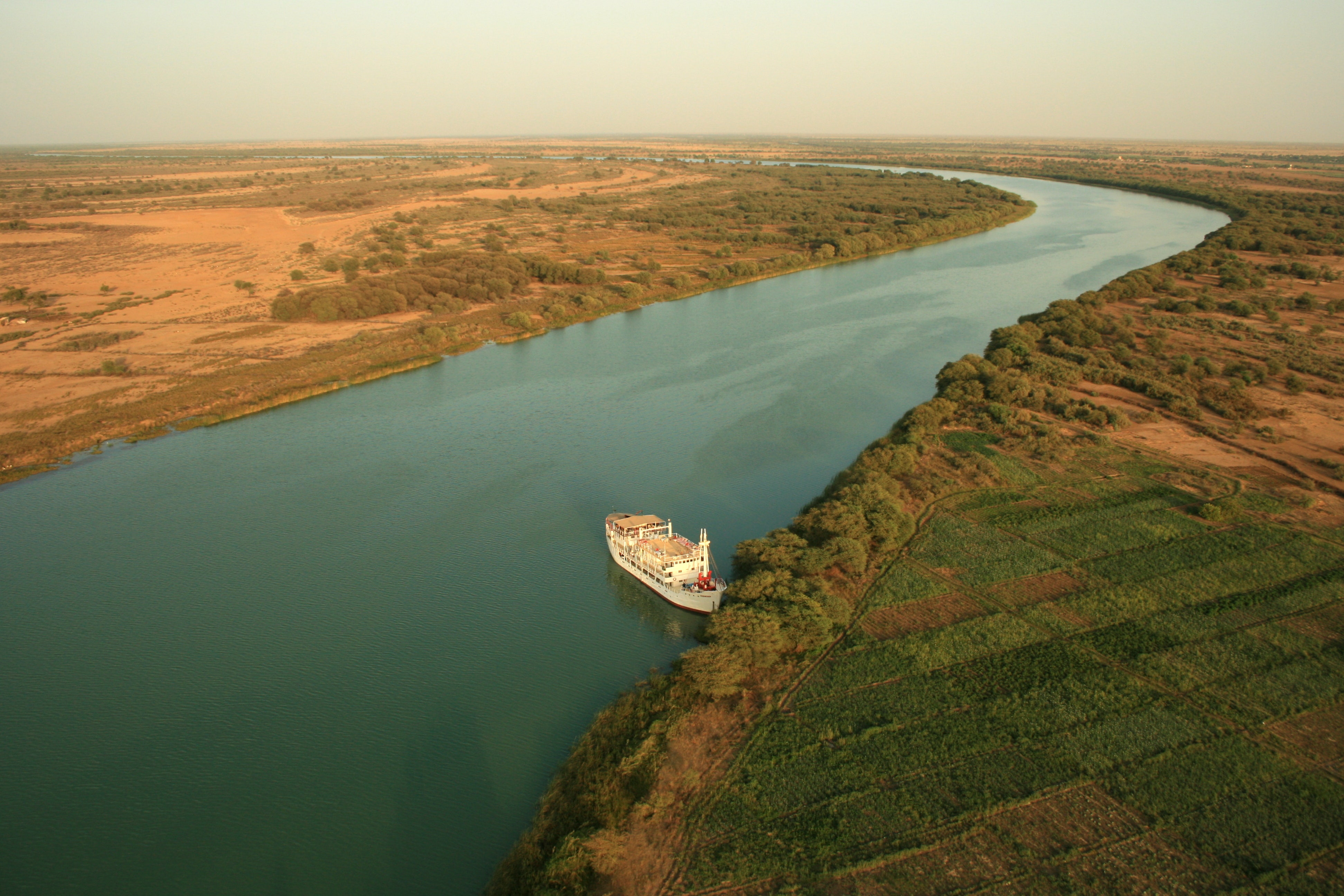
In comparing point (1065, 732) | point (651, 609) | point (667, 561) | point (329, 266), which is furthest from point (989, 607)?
point (329, 266)

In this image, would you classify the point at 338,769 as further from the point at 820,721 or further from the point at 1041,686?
the point at 1041,686

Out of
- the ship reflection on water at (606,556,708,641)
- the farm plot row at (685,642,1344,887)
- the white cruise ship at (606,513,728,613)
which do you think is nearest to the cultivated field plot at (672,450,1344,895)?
the farm plot row at (685,642,1344,887)

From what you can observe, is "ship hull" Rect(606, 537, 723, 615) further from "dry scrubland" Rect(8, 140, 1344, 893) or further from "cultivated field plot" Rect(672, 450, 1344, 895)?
"cultivated field plot" Rect(672, 450, 1344, 895)

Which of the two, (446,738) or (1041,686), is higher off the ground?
(1041,686)

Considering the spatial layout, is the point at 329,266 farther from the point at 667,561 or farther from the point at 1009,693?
the point at 1009,693

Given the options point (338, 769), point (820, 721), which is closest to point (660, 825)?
point (820, 721)
